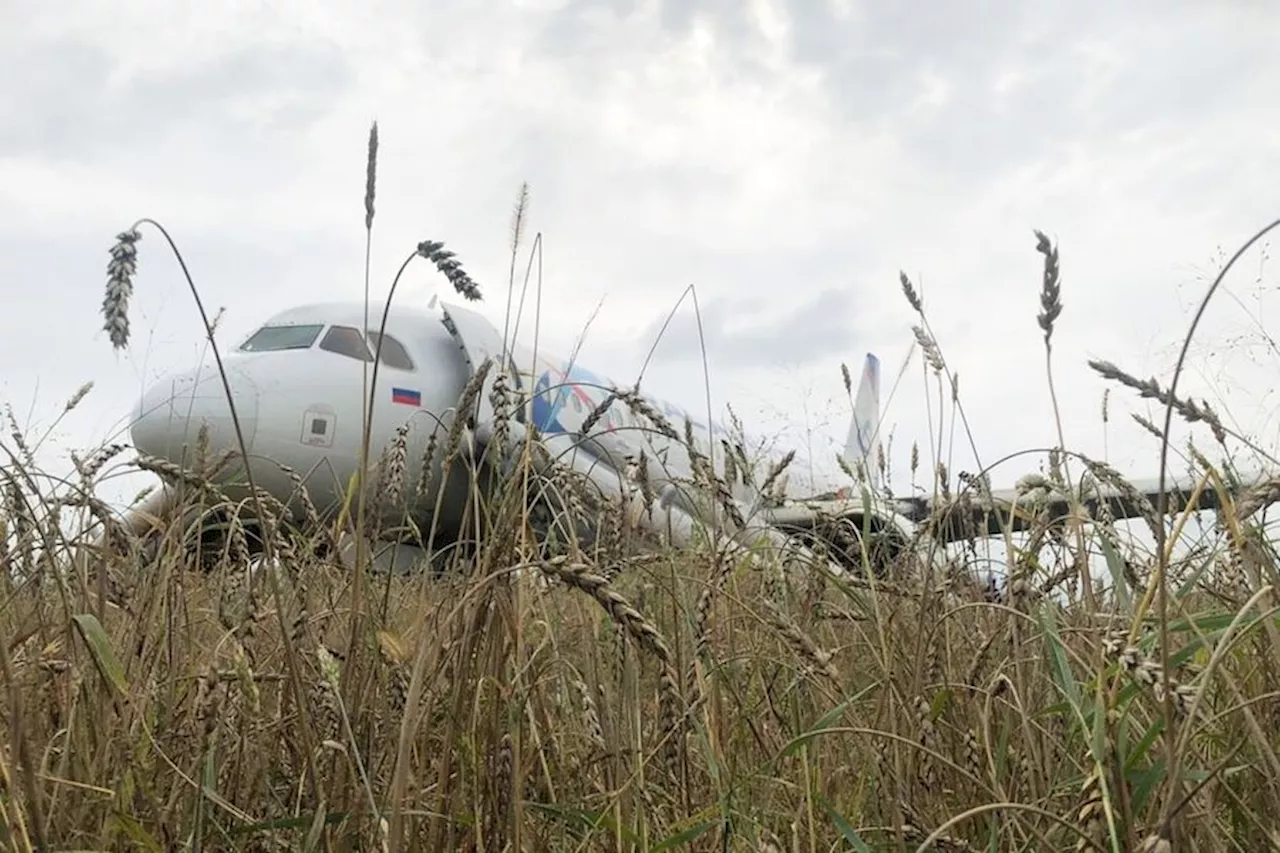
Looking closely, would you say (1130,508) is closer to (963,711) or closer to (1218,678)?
(1218,678)

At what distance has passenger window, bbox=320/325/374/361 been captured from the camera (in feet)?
28.2

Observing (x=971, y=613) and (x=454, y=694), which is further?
(x=971, y=613)

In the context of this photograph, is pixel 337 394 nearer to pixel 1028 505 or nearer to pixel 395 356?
pixel 395 356

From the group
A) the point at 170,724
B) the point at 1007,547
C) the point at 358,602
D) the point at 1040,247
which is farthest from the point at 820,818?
the point at 170,724

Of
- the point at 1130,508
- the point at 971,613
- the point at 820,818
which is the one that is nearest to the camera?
the point at 820,818

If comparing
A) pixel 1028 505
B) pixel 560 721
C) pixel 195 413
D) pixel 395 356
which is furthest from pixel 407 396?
pixel 560 721

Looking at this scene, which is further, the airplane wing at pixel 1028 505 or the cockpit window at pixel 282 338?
the cockpit window at pixel 282 338

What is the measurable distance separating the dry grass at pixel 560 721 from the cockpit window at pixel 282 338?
7.24 meters

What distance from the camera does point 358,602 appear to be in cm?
121

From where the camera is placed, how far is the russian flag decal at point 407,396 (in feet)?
27.5

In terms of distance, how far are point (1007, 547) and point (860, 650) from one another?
0.64 meters

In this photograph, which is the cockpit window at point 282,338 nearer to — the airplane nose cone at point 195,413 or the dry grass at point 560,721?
the airplane nose cone at point 195,413

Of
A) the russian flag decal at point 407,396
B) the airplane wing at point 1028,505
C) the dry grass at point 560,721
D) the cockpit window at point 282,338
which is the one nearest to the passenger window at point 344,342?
the cockpit window at point 282,338

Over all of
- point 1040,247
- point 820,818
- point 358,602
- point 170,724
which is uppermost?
point 1040,247
